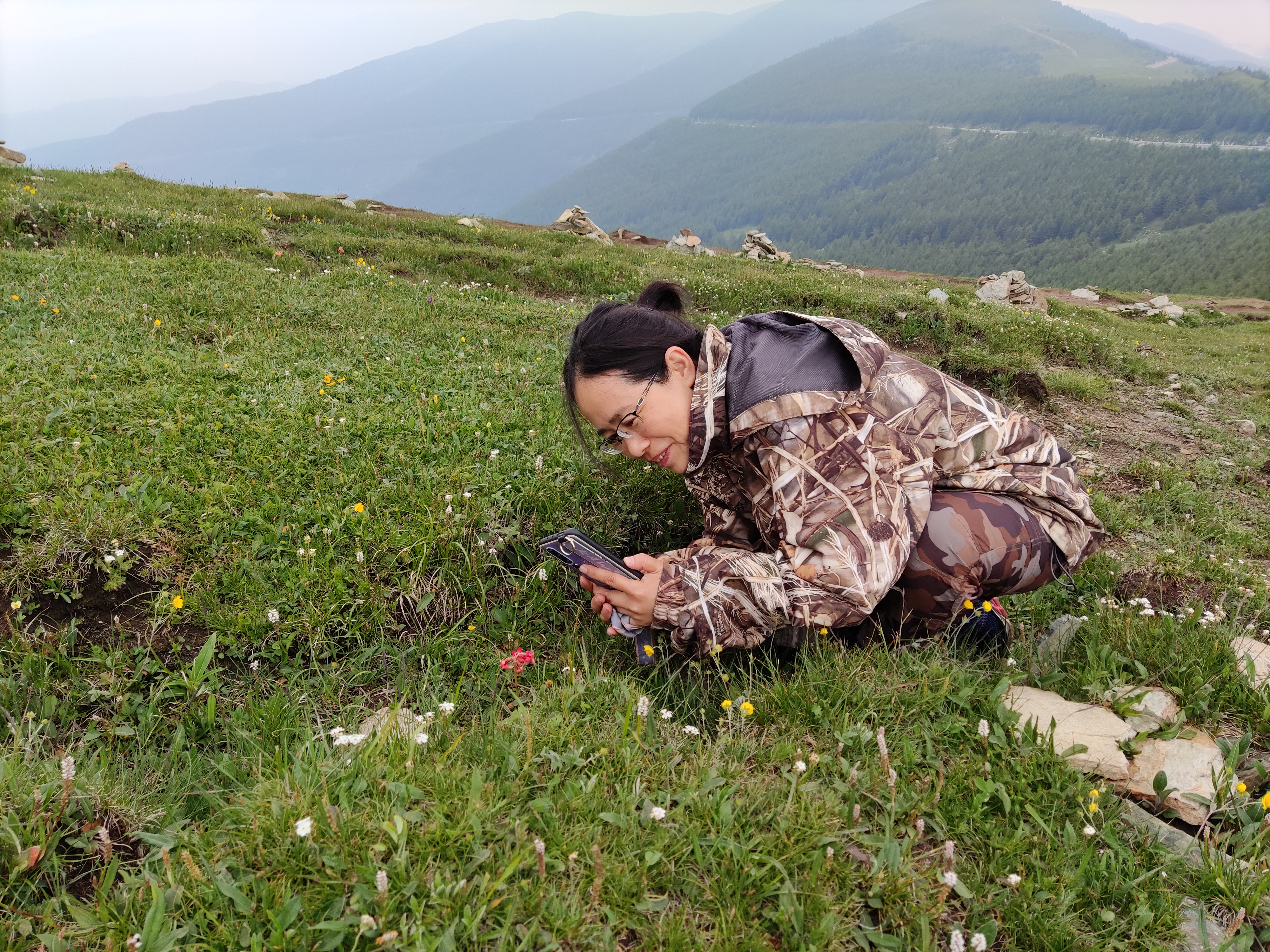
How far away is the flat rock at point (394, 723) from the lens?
9.00 ft

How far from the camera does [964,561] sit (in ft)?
11.9

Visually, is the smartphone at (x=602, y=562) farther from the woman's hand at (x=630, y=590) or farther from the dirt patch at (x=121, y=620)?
the dirt patch at (x=121, y=620)

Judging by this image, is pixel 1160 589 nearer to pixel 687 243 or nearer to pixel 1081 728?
pixel 1081 728

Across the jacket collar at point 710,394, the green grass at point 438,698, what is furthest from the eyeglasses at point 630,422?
the green grass at point 438,698

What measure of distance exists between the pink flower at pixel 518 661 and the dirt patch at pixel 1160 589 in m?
4.33

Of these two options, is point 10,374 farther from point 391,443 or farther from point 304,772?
point 304,772

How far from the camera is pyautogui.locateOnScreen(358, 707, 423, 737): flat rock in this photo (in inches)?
108

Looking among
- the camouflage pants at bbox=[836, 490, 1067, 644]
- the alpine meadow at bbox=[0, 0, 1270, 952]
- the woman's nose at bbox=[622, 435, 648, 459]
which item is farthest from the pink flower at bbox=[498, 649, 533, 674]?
the camouflage pants at bbox=[836, 490, 1067, 644]

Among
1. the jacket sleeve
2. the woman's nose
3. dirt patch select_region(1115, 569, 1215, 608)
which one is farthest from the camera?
dirt patch select_region(1115, 569, 1215, 608)

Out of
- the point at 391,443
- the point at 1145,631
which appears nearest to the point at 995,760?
the point at 1145,631

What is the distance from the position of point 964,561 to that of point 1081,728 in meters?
0.91

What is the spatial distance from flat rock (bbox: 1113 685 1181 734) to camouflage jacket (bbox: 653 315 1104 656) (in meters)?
0.77

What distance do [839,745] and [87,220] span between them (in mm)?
13448

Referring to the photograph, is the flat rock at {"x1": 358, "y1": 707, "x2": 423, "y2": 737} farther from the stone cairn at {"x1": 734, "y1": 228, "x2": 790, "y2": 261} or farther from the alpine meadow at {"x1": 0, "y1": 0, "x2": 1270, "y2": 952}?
the stone cairn at {"x1": 734, "y1": 228, "x2": 790, "y2": 261}
